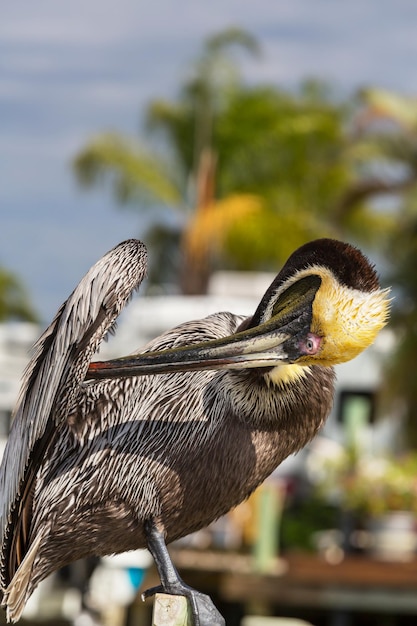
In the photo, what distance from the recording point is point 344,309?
12.0ft

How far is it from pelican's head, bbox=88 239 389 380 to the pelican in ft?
0.06

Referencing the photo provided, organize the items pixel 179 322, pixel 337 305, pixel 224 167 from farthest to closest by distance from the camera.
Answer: pixel 224 167 < pixel 179 322 < pixel 337 305

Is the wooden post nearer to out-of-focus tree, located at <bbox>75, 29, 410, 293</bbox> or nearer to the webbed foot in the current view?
the webbed foot

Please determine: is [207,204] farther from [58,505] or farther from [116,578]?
[58,505]

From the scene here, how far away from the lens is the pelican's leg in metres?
3.85

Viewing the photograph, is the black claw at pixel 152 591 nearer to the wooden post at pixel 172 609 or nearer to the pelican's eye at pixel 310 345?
the wooden post at pixel 172 609

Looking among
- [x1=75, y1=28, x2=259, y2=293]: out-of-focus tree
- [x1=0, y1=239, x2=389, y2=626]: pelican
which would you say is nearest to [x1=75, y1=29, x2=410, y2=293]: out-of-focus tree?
[x1=75, y1=28, x2=259, y2=293]: out-of-focus tree

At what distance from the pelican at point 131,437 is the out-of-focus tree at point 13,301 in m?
33.8

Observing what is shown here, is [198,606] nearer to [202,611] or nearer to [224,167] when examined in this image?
[202,611]

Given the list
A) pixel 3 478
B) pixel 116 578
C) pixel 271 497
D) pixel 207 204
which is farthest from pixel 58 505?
pixel 207 204

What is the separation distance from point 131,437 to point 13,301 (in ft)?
113

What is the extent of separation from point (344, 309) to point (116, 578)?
12.8 metres

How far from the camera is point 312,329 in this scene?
3.69 metres

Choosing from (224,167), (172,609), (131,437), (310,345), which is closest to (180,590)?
(172,609)
